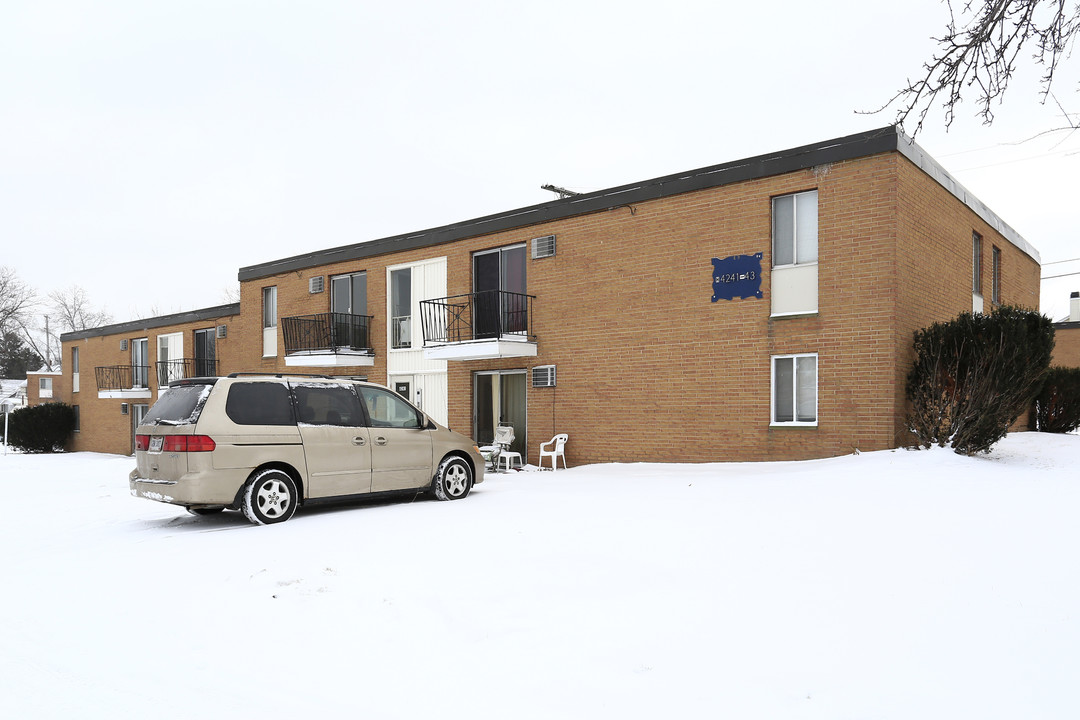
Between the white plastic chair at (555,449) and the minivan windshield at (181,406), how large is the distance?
7885 mm

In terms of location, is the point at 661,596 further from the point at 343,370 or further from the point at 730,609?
the point at 343,370

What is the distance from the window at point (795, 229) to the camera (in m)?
12.4

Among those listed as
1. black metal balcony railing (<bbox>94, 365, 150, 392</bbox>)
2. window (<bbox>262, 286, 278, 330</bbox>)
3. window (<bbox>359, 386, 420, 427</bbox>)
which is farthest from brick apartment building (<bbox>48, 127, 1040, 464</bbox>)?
black metal balcony railing (<bbox>94, 365, 150, 392</bbox>)

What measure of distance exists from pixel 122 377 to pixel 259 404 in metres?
27.0

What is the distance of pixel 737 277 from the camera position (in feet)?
42.8

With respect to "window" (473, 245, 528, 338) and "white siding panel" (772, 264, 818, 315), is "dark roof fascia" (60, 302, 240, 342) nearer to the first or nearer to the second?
"window" (473, 245, 528, 338)

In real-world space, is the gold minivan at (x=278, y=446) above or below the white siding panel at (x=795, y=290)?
below

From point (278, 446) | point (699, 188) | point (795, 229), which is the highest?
point (699, 188)

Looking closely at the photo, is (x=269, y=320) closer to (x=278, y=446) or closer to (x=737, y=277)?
(x=737, y=277)

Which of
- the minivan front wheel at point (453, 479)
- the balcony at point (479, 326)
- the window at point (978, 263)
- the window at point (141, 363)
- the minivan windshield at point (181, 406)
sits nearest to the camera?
the minivan windshield at point (181, 406)

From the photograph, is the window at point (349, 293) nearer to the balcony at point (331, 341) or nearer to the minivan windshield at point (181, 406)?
the balcony at point (331, 341)

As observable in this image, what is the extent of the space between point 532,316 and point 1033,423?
11.8m

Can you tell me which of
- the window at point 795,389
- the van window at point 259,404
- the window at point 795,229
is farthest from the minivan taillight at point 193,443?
the window at point 795,229

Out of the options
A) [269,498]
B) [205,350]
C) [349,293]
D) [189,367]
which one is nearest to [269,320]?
[349,293]
